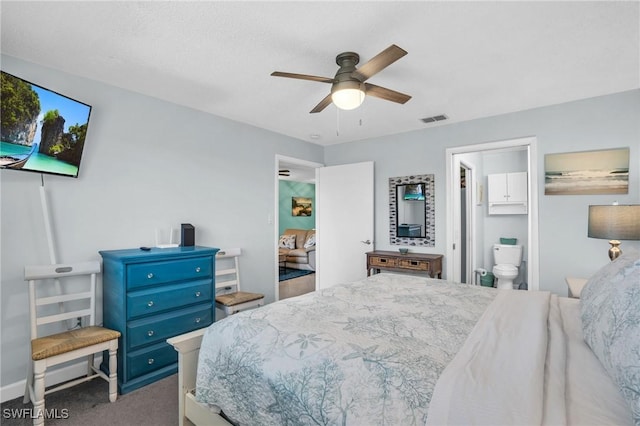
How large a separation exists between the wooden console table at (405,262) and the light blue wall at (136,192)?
1.37 metres

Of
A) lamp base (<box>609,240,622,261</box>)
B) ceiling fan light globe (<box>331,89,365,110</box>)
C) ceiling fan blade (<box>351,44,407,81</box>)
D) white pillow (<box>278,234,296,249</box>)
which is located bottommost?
white pillow (<box>278,234,296,249</box>)

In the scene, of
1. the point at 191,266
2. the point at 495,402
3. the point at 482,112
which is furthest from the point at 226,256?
the point at 482,112

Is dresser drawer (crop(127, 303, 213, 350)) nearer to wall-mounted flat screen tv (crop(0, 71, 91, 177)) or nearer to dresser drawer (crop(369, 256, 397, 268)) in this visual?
wall-mounted flat screen tv (crop(0, 71, 91, 177))

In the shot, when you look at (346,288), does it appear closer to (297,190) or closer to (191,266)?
(191,266)

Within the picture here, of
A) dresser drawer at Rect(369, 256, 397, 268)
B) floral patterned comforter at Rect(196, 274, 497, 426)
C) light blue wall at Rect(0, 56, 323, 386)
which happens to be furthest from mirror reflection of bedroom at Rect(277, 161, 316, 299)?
floral patterned comforter at Rect(196, 274, 497, 426)

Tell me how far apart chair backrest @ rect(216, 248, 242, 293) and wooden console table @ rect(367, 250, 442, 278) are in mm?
1715

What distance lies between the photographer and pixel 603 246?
9.92ft

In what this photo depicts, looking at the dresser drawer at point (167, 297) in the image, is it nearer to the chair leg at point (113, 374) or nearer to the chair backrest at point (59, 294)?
the chair leg at point (113, 374)

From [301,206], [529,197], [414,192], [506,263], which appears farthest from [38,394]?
[301,206]

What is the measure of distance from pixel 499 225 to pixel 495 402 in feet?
17.2

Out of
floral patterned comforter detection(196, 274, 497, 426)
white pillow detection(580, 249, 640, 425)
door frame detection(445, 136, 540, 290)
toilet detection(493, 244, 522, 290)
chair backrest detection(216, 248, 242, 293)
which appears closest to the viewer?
white pillow detection(580, 249, 640, 425)

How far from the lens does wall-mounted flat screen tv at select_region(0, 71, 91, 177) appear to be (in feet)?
6.65

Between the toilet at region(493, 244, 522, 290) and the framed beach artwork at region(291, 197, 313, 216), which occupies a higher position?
the framed beach artwork at region(291, 197, 313, 216)

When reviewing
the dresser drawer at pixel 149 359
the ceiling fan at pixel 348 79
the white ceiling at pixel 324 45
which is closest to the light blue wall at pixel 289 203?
the white ceiling at pixel 324 45
